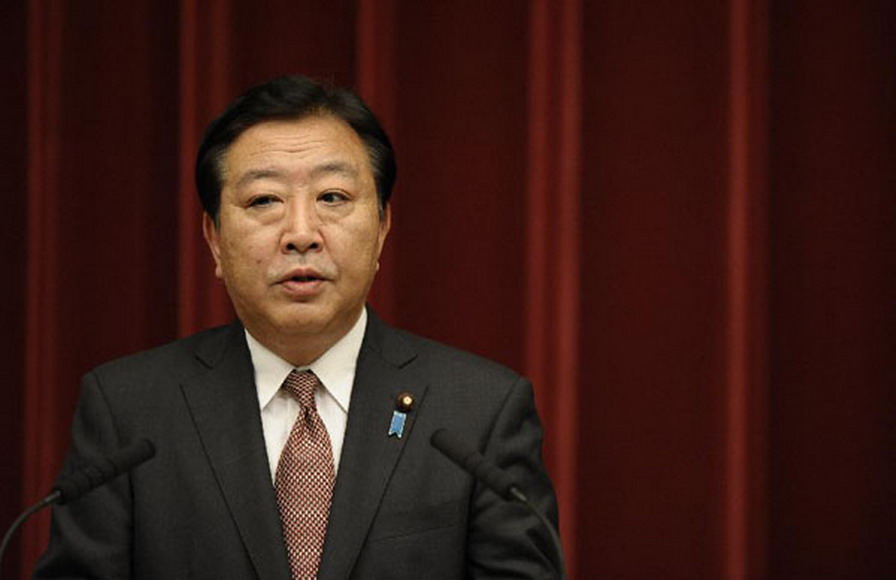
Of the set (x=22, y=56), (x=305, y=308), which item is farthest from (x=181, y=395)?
(x=22, y=56)

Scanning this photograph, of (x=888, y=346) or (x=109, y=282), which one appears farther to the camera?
(x=109, y=282)

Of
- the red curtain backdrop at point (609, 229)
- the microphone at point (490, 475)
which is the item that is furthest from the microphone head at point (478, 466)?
the red curtain backdrop at point (609, 229)

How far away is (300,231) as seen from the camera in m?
1.54

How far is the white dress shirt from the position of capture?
62.3 inches

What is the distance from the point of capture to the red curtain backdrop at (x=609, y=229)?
2.15 m

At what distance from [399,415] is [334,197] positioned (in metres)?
0.33

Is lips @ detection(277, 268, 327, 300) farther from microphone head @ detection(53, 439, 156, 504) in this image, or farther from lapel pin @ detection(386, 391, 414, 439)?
microphone head @ detection(53, 439, 156, 504)

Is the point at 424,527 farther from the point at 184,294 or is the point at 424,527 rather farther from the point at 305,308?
the point at 184,294

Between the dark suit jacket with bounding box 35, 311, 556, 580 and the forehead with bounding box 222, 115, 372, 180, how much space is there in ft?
0.92

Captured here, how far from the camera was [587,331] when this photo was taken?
7.27 ft

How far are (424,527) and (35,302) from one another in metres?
1.18

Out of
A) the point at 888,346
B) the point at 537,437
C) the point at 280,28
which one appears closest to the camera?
the point at 537,437

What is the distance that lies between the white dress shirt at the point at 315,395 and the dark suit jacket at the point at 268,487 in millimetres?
22

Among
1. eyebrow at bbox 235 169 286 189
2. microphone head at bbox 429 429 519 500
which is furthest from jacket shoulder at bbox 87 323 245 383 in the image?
microphone head at bbox 429 429 519 500
